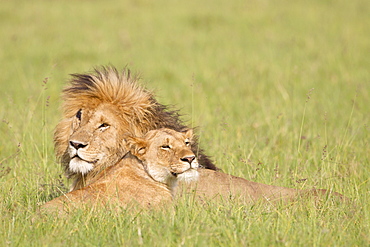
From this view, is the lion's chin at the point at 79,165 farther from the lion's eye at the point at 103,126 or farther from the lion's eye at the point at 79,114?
the lion's eye at the point at 79,114

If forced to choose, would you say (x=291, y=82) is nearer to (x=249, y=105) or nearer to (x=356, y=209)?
(x=249, y=105)

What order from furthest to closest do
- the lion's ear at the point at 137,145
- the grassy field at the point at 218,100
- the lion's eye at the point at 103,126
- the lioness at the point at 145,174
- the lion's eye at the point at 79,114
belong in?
the lion's eye at the point at 79,114
the lion's eye at the point at 103,126
the lion's ear at the point at 137,145
the lioness at the point at 145,174
the grassy field at the point at 218,100

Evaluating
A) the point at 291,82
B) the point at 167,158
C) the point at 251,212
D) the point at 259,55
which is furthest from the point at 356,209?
the point at 259,55

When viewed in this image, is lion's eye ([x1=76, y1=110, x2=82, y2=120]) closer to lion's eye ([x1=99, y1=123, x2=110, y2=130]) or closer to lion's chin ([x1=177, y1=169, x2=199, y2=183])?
lion's eye ([x1=99, y1=123, x2=110, y2=130])

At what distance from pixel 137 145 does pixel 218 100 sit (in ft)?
13.7

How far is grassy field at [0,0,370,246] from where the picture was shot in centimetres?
347

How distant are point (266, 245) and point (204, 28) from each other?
10.1 metres

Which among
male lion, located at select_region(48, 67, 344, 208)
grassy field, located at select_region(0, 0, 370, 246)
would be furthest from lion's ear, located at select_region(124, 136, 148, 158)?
grassy field, located at select_region(0, 0, 370, 246)

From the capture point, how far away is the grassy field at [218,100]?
11.4 ft

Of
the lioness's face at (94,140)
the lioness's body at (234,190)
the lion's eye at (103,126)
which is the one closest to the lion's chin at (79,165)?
the lioness's face at (94,140)

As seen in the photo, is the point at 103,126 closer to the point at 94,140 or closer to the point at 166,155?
the point at 94,140

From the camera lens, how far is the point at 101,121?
169 inches

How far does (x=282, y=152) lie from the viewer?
566cm

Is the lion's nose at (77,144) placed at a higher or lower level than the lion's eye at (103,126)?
lower
